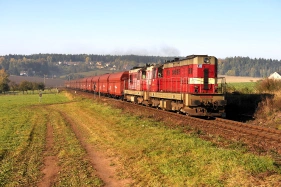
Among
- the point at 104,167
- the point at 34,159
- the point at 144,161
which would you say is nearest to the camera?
the point at 144,161

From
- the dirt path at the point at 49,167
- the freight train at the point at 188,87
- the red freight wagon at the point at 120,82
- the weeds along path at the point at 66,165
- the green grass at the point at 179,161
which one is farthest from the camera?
the red freight wagon at the point at 120,82

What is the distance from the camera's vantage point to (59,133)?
17297mm

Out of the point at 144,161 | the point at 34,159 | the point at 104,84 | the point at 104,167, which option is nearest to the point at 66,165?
the point at 104,167

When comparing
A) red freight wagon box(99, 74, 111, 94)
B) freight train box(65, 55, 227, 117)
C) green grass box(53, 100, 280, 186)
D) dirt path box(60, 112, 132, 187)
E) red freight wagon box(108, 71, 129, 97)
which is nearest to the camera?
green grass box(53, 100, 280, 186)

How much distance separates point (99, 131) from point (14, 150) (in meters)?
4.98

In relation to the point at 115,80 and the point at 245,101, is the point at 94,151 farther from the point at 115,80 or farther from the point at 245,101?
the point at 115,80

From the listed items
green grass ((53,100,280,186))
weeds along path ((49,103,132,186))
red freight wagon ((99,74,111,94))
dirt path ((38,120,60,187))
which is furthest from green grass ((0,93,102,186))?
red freight wagon ((99,74,111,94))

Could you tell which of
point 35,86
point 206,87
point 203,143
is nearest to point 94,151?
point 203,143

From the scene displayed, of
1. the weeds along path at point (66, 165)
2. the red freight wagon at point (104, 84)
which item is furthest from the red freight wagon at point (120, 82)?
the weeds along path at point (66, 165)

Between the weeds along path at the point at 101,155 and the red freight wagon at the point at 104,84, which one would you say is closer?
the weeds along path at the point at 101,155

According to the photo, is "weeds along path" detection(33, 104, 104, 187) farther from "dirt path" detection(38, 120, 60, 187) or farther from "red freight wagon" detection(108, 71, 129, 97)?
"red freight wagon" detection(108, 71, 129, 97)

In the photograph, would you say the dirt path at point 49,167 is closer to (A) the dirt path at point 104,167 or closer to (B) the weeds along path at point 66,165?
(B) the weeds along path at point 66,165

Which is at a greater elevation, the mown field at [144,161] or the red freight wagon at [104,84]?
the red freight wagon at [104,84]

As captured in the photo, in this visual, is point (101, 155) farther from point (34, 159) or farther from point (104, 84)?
point (104, 84)
